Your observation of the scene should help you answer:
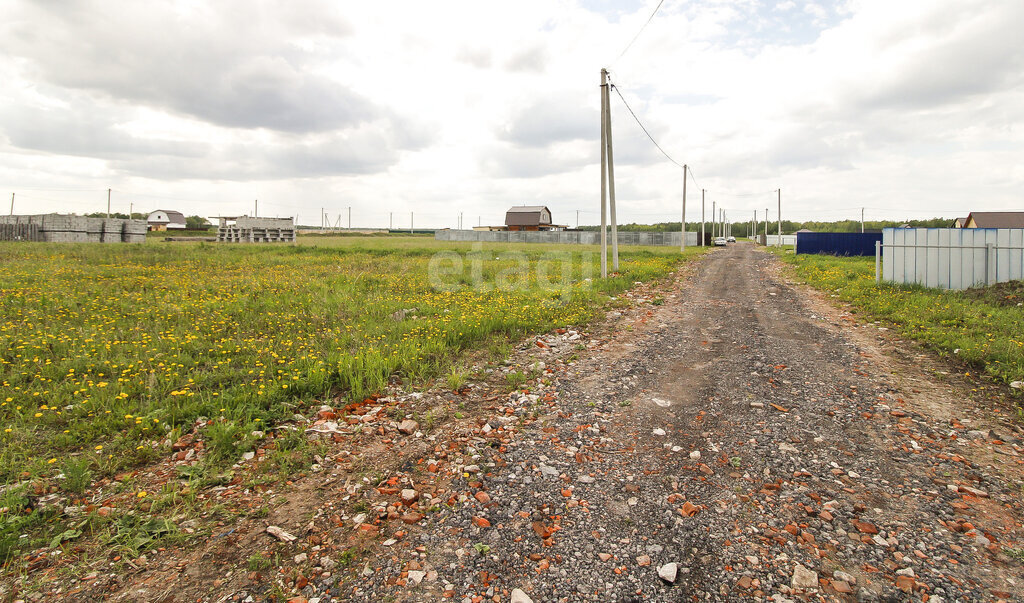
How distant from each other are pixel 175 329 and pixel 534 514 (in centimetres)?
688

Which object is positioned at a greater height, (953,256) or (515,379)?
(953,256)

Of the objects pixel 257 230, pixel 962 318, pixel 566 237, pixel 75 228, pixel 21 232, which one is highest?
pixel 566 237

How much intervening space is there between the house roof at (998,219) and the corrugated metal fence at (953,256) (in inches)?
1811

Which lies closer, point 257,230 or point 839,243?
point 839,243

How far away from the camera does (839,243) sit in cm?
3250

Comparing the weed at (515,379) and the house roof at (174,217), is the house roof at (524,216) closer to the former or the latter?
the house roof at (174,217)

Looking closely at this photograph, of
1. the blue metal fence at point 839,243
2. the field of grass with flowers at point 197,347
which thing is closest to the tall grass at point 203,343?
the field of grass with flowers at point 197,347

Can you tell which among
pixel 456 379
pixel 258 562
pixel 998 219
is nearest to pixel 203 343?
pixel 456 379

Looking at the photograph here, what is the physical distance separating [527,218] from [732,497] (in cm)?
8082

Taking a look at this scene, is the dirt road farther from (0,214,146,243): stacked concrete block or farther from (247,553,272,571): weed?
(0,214,146,243): stacked concrete block

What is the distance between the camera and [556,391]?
5.83 m

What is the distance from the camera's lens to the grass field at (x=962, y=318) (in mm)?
6461

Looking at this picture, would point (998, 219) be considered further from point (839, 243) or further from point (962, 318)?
point (962, 318)

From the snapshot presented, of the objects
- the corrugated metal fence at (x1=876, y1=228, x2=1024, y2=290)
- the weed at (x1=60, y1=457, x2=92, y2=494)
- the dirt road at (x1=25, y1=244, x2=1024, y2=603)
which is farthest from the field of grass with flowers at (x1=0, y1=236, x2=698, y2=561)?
the corrugated metal fence at (x1=876, y1=228, x2=1024, y2=290)
